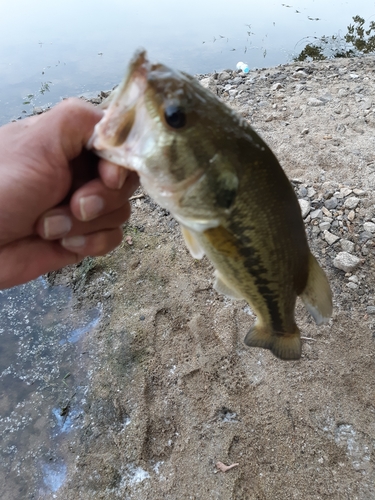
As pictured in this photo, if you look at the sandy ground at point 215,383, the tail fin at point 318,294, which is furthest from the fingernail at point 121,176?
the sandy ground at point 215,383

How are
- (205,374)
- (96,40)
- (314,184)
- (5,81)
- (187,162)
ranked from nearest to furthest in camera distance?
(187,162)
(205,374)
(314,184)
(5,81)
(96,40)

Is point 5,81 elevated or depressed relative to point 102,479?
elevated

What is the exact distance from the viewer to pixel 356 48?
1019 centimetres

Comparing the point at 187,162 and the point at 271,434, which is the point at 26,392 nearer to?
the point at 271,434

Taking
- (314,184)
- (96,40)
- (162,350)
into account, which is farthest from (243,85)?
(96,40)

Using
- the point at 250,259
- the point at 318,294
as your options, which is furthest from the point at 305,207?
the point at 250,259

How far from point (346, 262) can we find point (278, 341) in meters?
1.85

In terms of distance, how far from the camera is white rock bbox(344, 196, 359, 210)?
405 centimetres

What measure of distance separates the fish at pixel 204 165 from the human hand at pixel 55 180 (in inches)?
5.6

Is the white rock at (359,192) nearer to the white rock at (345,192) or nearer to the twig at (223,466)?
the white rock at (345,192)

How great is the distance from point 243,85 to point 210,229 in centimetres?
614

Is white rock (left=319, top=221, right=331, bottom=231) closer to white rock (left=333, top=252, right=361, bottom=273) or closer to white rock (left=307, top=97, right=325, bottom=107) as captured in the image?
white rock (left=333, top=252, right=361, bottom=273)

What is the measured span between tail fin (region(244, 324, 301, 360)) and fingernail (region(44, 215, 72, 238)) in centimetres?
117

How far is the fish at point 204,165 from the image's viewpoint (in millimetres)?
1450
